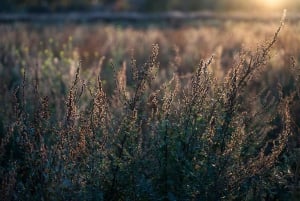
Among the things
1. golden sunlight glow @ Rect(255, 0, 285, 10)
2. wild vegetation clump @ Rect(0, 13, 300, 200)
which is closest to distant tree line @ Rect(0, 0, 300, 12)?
golden sunlight glow @ Rect(255, 0, 285, 10)

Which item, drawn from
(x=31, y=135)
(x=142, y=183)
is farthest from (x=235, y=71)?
(x=31, y=135)

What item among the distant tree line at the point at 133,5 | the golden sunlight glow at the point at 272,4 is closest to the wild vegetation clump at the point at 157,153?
the distant tree line at the point at 133,5

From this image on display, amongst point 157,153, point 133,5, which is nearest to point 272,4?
point 133,5

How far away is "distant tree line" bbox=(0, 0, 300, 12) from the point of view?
34562 mm

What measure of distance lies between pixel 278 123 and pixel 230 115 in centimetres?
180

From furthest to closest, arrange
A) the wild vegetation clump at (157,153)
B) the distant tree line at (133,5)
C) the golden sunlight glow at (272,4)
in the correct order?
the distant tree line at (133,5) → the golden sunlight glow at (272,4) → the wild vegetation clump at (157,153)

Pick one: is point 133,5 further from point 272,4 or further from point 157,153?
point 157,153

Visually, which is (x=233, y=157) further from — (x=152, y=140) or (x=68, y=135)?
(x=68, y=135)

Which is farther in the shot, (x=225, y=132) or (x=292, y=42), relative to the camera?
(x=292, y=42)

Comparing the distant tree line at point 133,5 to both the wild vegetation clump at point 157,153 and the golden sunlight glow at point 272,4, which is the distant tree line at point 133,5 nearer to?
the golden sunlight glow at point 272,4

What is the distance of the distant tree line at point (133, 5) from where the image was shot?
113 ft

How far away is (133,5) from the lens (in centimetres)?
3816

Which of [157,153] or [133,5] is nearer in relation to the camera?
[157,153]

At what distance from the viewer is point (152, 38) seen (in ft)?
37.6
